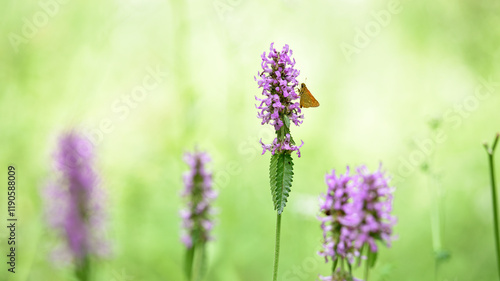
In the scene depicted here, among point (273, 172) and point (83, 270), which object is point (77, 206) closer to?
point (83, 270)

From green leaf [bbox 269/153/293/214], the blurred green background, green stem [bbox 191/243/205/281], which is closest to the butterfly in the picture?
green leaf [bbox 269/153/293/214]

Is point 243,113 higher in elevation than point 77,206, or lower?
higher

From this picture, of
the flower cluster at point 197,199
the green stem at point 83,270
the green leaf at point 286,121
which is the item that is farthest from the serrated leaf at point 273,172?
the green stem at point 83,270

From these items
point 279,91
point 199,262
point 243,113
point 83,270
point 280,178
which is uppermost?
point 243,113

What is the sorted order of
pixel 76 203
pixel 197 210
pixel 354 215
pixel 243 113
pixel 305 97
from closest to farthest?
pixel 354 215 → pixel 305 97 → pixel 76 203 → pixel 197 210 → pixel 243 113

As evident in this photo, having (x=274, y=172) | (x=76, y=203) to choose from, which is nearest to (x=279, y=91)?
(x=274, y=172)

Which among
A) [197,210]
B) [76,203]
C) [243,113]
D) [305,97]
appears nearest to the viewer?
[305,97]

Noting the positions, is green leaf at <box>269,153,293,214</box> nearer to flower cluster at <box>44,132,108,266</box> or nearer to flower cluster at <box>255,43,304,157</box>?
flower cluster at <box>255,43,304,157</box>
